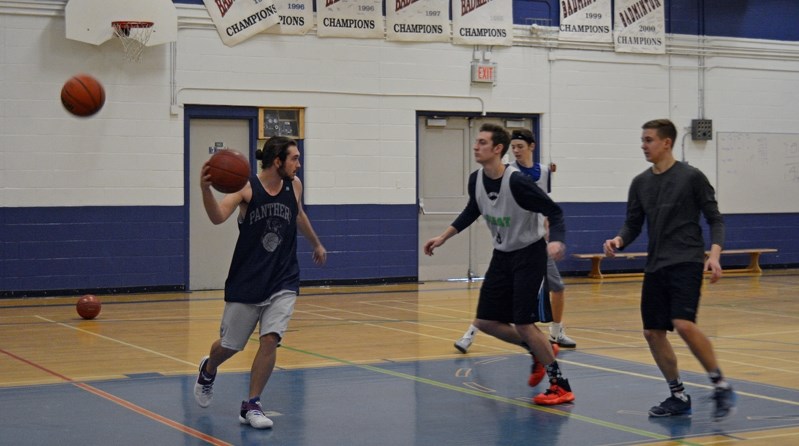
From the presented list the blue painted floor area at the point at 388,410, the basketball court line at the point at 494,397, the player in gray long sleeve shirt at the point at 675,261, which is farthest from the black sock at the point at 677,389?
the basketball court line at the point at 494,397

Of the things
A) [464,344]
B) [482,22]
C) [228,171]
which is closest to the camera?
[228,171]

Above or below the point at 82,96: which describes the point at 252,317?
below

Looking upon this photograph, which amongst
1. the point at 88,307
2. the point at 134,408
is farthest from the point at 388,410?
the point at 88,307

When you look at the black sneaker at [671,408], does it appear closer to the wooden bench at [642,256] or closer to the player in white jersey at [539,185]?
the player in white jersey at [539,185]

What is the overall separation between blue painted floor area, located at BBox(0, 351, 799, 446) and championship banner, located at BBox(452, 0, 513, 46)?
383 inches

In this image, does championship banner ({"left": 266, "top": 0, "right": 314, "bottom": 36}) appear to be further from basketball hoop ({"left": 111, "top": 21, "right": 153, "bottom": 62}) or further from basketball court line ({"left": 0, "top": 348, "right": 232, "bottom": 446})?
basketball court line ({"left": 0, "top": 348, "right": 232, "bottom": 446})

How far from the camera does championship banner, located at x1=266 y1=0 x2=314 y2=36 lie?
642 inches

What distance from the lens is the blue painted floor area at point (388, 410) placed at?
6.21m

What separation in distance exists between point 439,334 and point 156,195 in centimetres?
634

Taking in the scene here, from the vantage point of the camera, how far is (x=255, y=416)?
6.37m

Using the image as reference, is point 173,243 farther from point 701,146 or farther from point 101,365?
point 701,146

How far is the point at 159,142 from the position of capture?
51.4ft

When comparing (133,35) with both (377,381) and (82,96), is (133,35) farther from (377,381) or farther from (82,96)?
(377,381)

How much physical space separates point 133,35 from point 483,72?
226 inches
